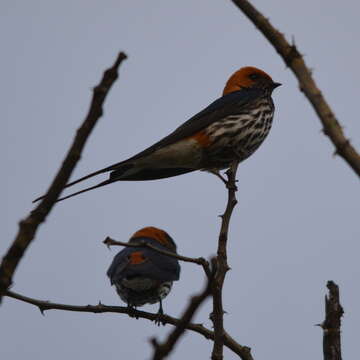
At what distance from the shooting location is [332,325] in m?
3.12

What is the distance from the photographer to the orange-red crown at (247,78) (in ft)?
32.0

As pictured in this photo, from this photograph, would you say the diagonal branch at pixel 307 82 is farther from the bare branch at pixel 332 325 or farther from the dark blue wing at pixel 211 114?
the dark blue wing at pixel 211 114

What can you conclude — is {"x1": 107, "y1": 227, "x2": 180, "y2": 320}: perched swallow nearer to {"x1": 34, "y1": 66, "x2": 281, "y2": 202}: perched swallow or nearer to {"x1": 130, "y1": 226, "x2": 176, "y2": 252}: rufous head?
{"x1": 34, "y1": 66, "x2": 281, "y2": 202}: perched swallow

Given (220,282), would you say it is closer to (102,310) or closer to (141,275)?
(102,310)

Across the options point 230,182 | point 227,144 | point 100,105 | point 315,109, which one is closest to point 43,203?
point 100,105

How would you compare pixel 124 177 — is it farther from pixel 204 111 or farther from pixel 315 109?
pixel 315 109

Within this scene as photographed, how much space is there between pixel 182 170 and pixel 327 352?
5.59 m

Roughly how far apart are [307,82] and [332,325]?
1.56 meters

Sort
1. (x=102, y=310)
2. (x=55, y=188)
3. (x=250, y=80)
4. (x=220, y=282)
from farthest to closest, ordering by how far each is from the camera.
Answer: (x=250, y=80) → (x=102, y=310) → (x=220, y=282) → (x=55, y=188)

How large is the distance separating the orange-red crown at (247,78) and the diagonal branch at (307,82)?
25.1 feet

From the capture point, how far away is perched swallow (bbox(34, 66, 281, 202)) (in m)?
8.05

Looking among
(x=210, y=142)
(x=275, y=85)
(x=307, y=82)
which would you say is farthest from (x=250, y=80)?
(x=307, y=82)

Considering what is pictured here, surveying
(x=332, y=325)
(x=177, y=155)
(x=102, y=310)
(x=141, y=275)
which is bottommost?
(x=332, y=325)

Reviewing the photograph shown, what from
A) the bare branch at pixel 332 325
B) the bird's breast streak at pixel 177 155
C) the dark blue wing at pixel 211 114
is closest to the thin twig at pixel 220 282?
the bare branch at pixel 332 325
